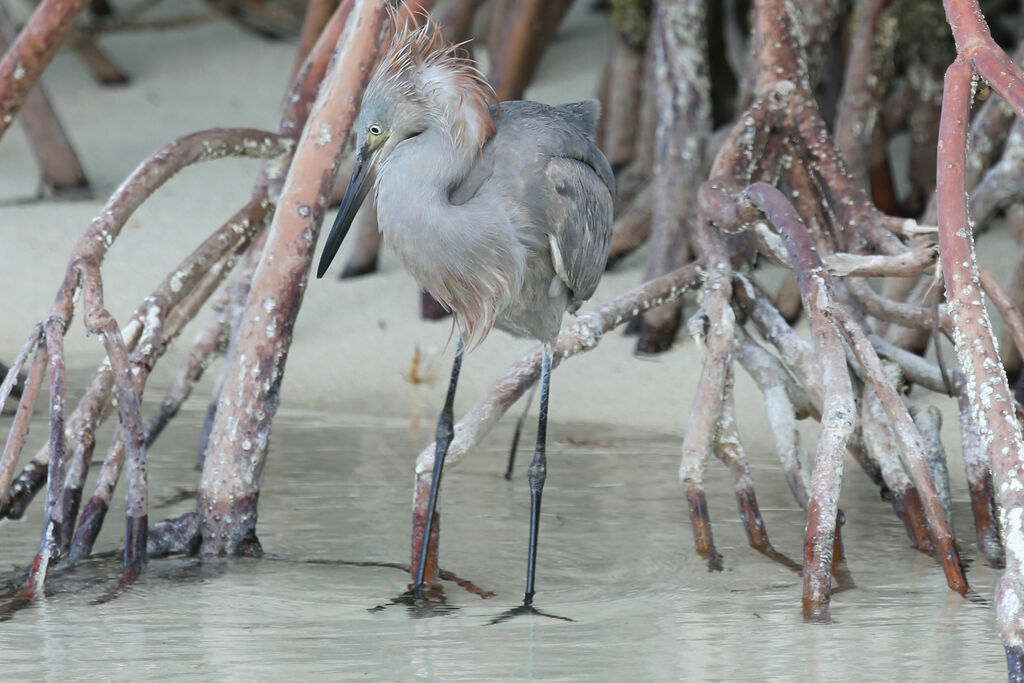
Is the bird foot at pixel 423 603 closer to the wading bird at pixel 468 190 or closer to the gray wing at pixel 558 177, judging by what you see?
the wading bird at pixel 468 190

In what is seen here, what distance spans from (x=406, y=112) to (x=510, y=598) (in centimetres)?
111

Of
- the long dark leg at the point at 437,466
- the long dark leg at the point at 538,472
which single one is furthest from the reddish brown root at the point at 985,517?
the long dark leg at the point at 437,466

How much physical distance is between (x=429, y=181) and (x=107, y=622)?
1.14 meters

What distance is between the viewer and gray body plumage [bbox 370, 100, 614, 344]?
9.57 ft

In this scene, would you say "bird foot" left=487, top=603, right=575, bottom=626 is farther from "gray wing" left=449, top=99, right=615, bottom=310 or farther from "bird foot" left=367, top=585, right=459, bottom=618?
"gray wing" left=449, top=99, right=615, bottom=310

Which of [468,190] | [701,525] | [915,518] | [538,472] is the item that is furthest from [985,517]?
[468,190]

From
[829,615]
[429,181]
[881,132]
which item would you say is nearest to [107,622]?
[429,181]

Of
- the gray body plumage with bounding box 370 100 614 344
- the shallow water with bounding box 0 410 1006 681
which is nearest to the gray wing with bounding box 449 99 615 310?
the gray body plumage with bounding box 370 100 614 344

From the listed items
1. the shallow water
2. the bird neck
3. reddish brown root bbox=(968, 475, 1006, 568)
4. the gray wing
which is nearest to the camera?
the shallow water

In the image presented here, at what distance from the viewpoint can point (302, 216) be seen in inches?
133

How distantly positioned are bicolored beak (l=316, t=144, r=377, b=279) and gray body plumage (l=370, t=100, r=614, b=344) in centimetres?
4

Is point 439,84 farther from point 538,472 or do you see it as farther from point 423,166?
point 538,472

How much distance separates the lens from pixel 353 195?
115 inches

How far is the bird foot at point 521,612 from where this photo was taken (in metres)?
2.91
